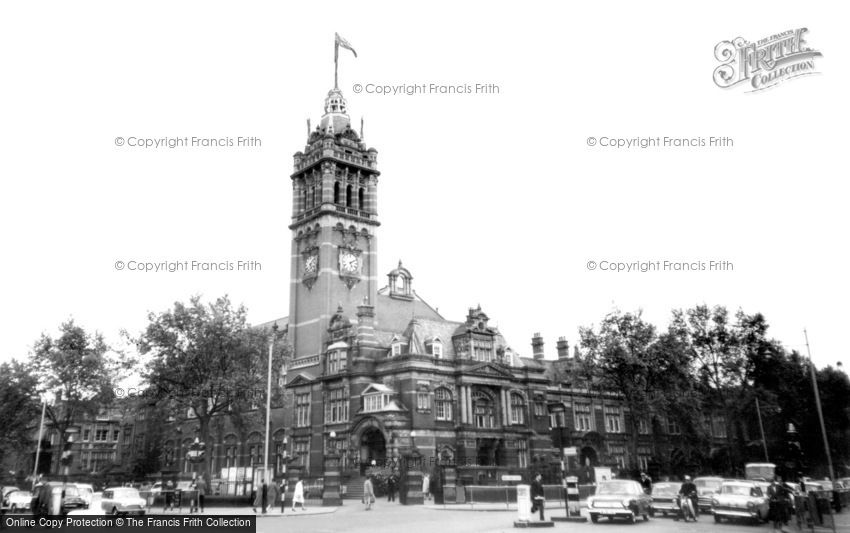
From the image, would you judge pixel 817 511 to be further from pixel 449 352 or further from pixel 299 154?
pixel 299 154

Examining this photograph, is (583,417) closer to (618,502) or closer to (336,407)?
(336,407)

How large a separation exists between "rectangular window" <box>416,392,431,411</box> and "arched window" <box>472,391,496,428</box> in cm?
530

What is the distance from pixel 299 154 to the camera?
75500mm

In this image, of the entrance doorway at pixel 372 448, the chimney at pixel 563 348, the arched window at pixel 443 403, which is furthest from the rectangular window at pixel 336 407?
the chimney at pixel 563 348

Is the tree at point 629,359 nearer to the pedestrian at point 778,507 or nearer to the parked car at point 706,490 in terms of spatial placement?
the parked car at point 706,490

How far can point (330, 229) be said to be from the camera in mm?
69312

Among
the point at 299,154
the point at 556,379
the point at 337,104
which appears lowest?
the point at 556,379

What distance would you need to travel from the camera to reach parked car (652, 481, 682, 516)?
3155 centimetres

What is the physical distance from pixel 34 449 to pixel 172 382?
50.6 meters

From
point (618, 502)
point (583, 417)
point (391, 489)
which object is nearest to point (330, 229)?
point (391, 489)

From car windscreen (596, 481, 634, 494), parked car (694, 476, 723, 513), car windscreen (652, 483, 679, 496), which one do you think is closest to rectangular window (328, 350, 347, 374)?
parked car (694, 476, 723, 513)

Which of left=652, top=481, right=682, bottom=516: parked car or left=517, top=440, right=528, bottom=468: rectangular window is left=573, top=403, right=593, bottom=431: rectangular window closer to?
left=517, top=440, right=528, bottom=468: rectangular window

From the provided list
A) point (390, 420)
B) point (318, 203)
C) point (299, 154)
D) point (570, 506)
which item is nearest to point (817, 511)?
point (570, 506)

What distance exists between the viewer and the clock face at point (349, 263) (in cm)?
6956
